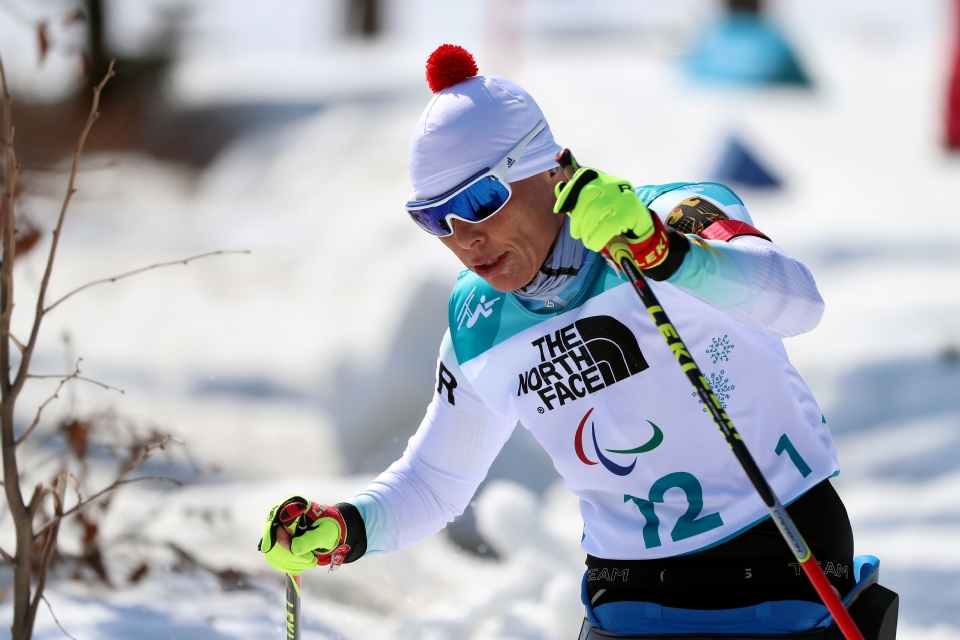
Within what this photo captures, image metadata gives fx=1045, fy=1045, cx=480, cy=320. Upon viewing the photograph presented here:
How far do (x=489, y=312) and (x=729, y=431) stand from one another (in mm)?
708

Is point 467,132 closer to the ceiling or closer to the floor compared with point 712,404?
closer to the ceiling

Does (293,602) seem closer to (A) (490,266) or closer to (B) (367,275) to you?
(A) (490,266)

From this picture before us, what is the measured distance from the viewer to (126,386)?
24.3 feet

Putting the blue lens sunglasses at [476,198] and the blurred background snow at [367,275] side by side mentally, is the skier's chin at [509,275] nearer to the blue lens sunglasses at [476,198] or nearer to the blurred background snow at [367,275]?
the blue lens sunglasses at [476,198]

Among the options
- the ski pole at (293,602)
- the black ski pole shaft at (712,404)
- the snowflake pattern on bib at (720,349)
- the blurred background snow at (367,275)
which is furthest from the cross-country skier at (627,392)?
the blurred background snow at (367,275)

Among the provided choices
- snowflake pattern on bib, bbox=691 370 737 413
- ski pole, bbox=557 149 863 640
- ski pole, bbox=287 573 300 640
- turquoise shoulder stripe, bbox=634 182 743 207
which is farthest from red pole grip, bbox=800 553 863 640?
ski pole, bbox=287 573 300 640

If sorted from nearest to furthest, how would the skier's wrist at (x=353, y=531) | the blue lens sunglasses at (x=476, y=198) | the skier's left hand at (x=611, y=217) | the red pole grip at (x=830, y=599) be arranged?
the skier's left hand at (x=611, y=217) < the red pole grip at (x=830, y=599) < the blue lens sunglasses at (x=476, y=198) < the skier's wrist at (x=353, y=531)

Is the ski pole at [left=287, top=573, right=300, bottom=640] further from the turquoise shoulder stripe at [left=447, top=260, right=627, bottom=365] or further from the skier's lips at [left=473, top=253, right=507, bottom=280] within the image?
the skier's lips at [left=473, top=253, right=507, bottom=280]

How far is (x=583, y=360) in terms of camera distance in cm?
223

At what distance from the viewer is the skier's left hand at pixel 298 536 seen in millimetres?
2273

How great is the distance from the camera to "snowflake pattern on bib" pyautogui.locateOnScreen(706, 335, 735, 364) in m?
2.18

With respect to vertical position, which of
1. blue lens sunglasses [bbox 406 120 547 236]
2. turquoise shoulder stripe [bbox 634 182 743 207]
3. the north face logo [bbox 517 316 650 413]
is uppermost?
turquoise shoulder stripe [bbox 634 182 743 207]

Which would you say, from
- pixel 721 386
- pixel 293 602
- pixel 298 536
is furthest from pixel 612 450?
pixel 293 602

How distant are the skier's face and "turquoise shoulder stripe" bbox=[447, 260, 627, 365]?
0.14 m
